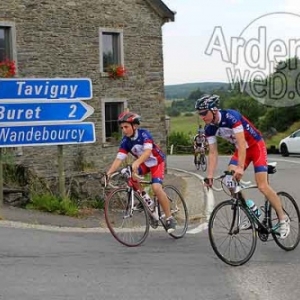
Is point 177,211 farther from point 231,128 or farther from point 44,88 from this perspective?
point 44,88

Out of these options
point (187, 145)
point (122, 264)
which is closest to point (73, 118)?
point (122, 264)

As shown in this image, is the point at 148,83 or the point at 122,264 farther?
the point at 148,83

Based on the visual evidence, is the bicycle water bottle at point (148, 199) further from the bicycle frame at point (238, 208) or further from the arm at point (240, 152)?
the arm at point (240, 152)

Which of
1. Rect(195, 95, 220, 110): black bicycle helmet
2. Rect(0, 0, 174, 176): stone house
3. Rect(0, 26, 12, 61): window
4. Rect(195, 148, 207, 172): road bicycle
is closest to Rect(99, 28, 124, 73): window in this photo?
Rect(0, 0, 174, 176): stone house

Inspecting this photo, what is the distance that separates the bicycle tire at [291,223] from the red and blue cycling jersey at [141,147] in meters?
1.76

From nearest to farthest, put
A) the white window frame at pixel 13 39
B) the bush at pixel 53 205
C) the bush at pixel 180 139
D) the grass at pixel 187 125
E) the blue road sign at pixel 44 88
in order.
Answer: the bush at pixel 53 205, the blue road sign at pixel 44 88, the white window frame at pixel 13 39, the grass at pixel 187 125, the bush at pixel 180 139

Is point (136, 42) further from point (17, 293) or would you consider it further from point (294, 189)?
point (17, 293)

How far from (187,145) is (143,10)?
95.4 feet

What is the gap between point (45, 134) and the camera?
1185cm

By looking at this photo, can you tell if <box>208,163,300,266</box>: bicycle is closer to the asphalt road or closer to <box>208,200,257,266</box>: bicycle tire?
<box>208,200,257,266</box>: bicycle tire

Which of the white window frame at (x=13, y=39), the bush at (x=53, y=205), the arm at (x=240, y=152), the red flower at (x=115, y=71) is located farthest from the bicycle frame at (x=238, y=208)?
the red flower at (x=115, y=71)

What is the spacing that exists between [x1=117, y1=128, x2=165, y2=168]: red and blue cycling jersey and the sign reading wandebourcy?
3.78 m

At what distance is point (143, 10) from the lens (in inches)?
1065

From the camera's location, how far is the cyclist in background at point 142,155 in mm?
8102
